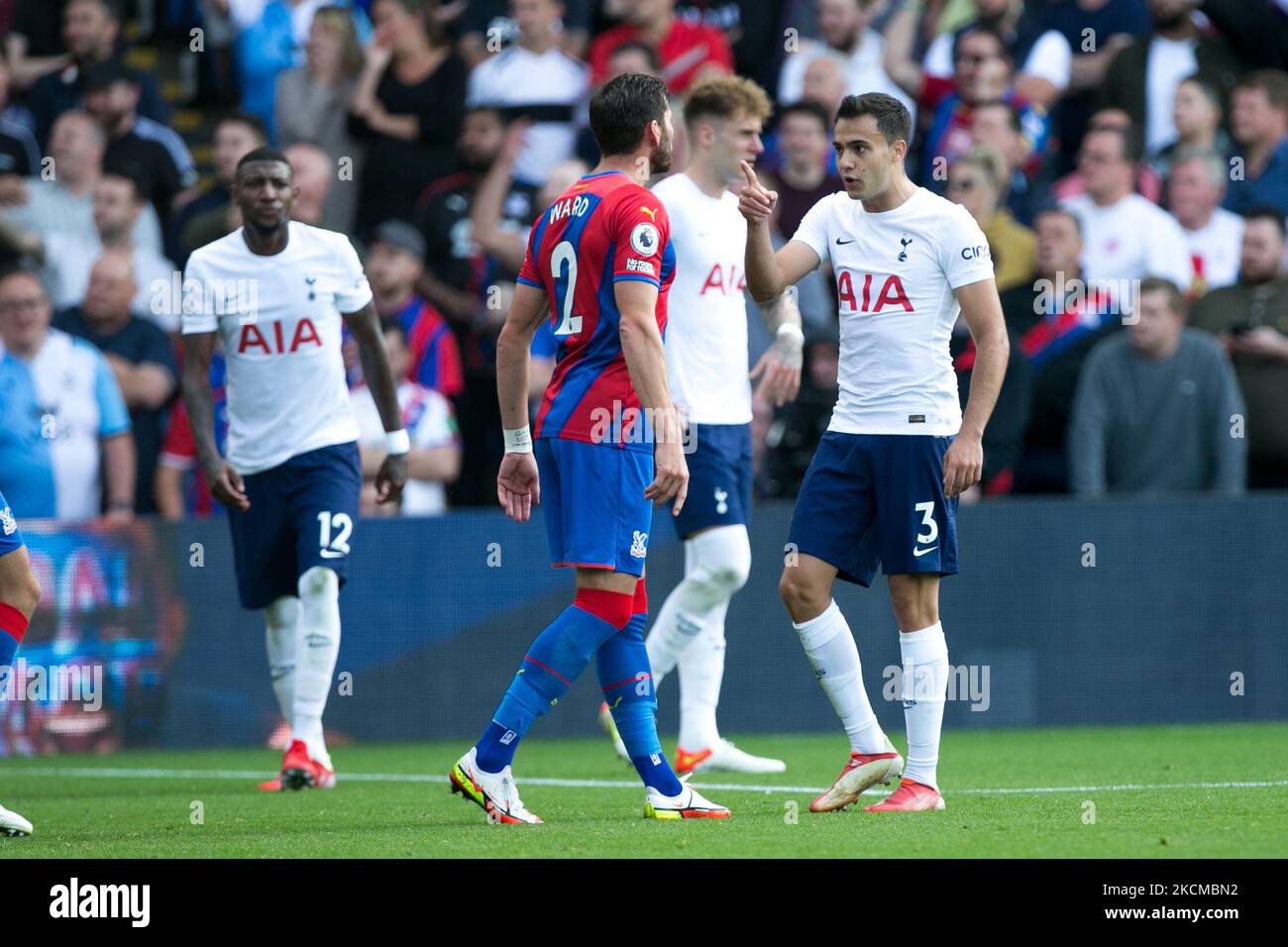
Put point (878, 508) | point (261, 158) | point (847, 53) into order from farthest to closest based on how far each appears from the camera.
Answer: point (847, 53) → point (261, 158) → point (878, 508)

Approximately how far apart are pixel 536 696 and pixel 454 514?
5114mm

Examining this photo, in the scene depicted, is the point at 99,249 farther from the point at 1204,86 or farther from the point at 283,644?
the point at 1204,86

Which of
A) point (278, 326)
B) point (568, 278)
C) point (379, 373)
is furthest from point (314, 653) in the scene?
point (568, 278)

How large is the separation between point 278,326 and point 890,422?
10.7 feet

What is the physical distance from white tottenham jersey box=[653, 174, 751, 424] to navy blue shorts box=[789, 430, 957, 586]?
1.89 metres

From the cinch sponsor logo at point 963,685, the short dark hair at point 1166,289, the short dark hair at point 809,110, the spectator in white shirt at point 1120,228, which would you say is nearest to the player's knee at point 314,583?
the cinch sponsor logo at point 963,685

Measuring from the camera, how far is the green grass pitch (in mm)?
5961

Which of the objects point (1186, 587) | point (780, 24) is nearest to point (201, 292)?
point (1186, 587)

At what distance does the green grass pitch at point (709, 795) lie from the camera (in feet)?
19.6

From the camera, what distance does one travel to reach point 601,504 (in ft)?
21.7

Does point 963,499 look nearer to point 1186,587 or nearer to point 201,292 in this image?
point 1186,587

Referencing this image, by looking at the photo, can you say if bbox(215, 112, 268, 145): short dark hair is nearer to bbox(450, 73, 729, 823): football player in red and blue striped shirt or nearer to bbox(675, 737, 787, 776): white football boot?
bbox(675, 737, 787, 776): white football boot

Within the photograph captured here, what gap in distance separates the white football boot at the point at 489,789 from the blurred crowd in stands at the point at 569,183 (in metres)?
A: 5.04

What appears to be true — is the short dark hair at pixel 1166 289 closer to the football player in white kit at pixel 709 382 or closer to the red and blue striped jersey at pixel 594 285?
the football player in white kit at pixel 709 382
